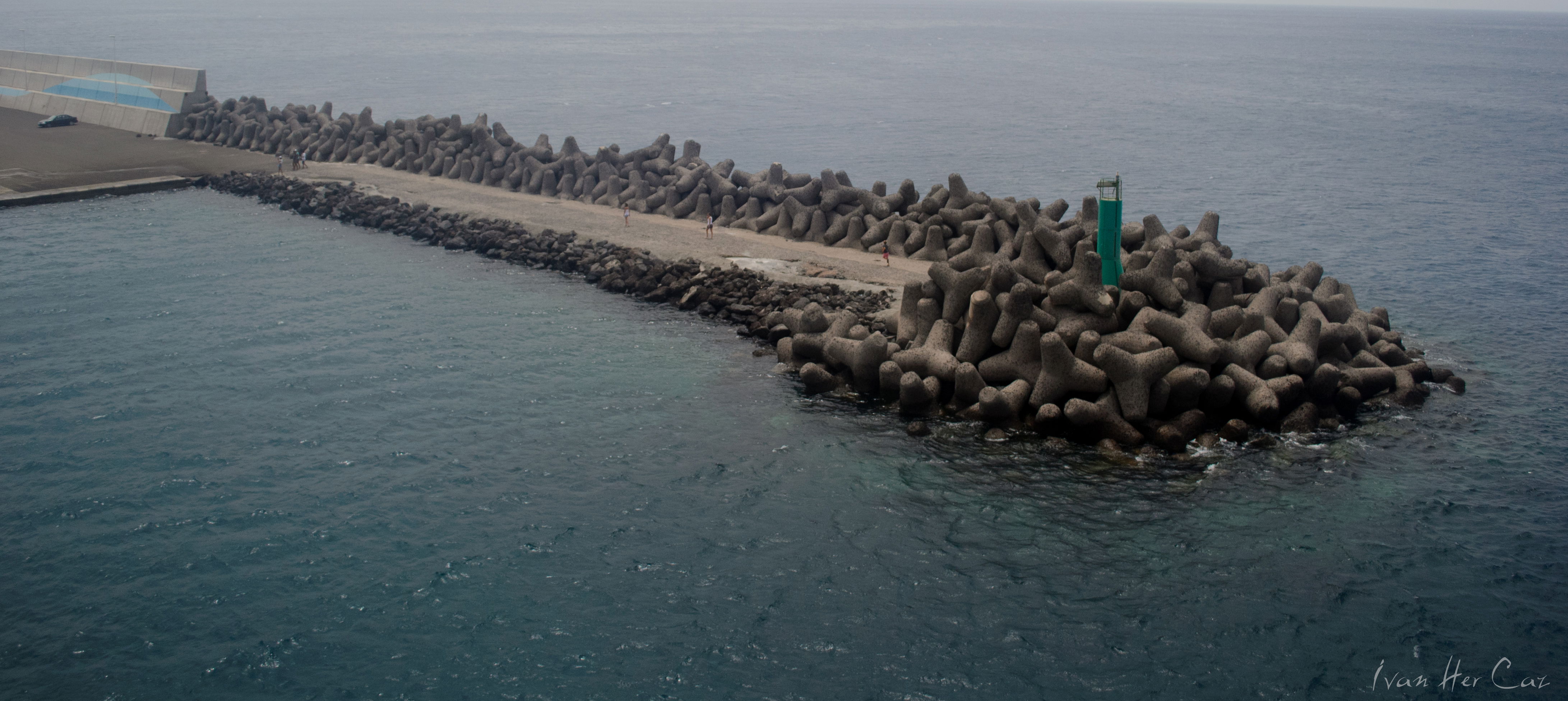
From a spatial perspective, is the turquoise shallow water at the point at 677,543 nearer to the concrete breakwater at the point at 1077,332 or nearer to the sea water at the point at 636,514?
the sea water at the point at 636,514

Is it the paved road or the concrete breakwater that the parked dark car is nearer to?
the paved road

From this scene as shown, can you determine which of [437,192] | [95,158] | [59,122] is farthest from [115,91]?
[437,192]

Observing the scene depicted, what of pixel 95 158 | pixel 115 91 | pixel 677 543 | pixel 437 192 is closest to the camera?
pixel 677 543

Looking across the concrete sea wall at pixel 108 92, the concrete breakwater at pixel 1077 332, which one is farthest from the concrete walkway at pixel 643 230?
the concrete sea wall at pixel 108 92

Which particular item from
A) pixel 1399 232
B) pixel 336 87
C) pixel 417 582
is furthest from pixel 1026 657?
pixel 336 87

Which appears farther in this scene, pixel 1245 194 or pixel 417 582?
pixel 1245 194

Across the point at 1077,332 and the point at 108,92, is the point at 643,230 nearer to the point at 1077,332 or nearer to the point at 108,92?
the point at 1077,332

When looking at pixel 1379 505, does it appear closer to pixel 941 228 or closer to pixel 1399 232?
pixel 941 228
